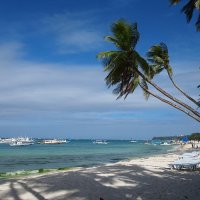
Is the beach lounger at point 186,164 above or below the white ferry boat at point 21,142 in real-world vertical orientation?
below

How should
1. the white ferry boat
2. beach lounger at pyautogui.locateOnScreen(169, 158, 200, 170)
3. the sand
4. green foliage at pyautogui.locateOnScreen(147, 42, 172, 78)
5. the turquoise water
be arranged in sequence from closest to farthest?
1. the sand
2. green foliage at pyautogui.locateOnScreen(147, 42, 172, 78)
3. beach lounger at pyautogui.locateOnScreen(169, 158, 200, 170)
4. the turquoise water
5. the white ferry boat

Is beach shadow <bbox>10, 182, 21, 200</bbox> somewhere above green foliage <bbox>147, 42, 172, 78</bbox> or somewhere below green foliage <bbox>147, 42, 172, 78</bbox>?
below

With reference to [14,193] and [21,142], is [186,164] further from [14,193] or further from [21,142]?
[21,142]

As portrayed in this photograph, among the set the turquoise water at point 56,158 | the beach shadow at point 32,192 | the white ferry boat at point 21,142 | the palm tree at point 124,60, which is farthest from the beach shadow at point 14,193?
the white ferry boat at point 21,142

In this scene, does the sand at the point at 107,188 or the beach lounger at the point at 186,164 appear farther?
the beach lounger at the point at 186,164

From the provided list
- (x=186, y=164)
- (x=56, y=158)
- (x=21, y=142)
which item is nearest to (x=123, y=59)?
(x=186, y=164)

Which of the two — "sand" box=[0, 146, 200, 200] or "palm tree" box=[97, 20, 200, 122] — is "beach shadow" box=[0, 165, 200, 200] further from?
"palm tree" box=[97, 20, 200, 122]

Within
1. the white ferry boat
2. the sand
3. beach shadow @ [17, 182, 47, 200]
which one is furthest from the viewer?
the white ferry boat

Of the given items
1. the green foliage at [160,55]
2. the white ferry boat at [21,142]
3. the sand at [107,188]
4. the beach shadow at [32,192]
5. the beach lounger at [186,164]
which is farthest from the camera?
the white ferry boat at [21,142]

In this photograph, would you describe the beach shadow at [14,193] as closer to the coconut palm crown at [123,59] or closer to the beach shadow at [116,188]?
the beach shadow at [116,188]

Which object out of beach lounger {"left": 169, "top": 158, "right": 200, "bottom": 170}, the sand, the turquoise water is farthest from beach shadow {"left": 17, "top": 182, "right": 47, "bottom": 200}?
the turquoise water

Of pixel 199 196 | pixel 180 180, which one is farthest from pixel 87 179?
pixel 199 196

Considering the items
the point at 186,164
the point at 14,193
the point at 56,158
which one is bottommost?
the point at 14,193

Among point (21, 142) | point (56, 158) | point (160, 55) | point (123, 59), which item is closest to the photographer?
point (123, 59)
